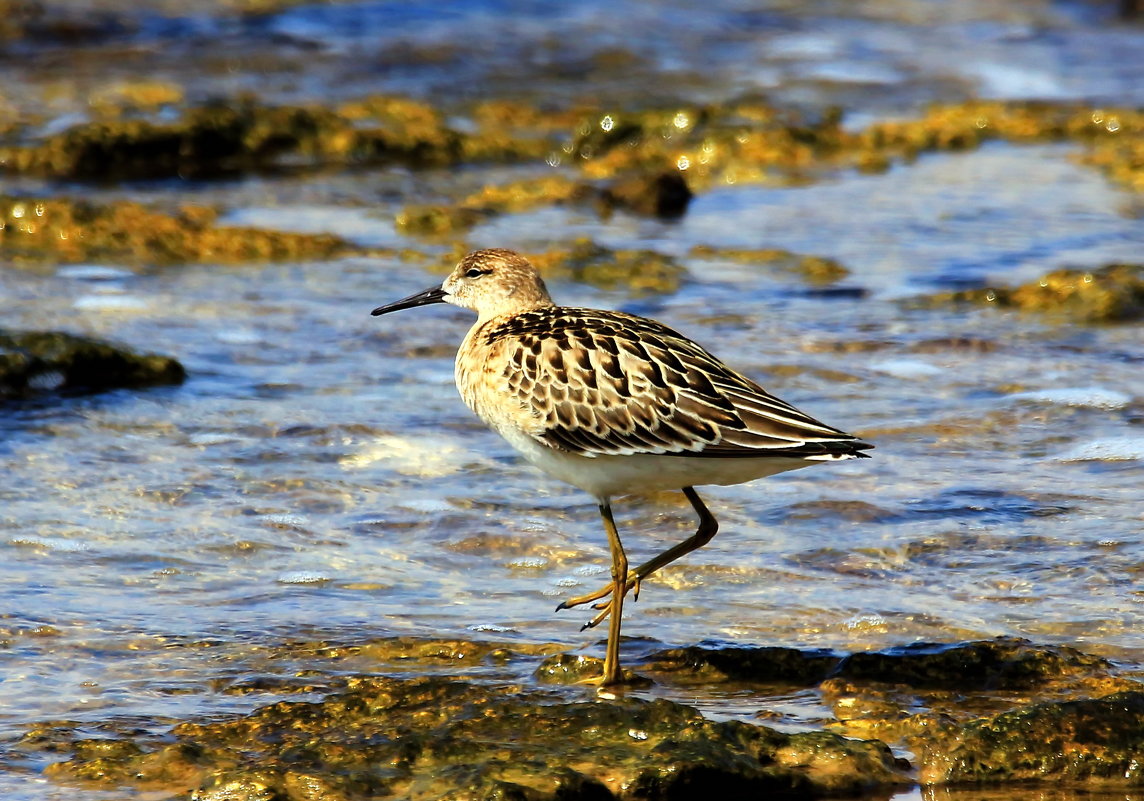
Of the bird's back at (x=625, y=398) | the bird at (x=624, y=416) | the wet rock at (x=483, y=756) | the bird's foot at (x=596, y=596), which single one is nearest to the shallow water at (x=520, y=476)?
the bird's foot at (x=596, y=596)

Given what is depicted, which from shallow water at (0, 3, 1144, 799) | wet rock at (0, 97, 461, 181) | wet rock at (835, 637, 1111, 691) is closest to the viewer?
wet rock at (835, 637, 1111, 691)

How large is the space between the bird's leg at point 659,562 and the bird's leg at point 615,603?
5 cm

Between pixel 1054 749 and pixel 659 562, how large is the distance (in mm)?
1532

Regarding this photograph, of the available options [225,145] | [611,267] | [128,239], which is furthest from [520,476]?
[225,145]

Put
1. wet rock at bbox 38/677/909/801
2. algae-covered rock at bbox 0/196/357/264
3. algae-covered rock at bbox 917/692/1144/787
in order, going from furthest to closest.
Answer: algae-covered rock at bbox 0/196/357/264
algae-covered rock at bbox 917/692/1144/787
wet rock at bbox 38/677/909/801

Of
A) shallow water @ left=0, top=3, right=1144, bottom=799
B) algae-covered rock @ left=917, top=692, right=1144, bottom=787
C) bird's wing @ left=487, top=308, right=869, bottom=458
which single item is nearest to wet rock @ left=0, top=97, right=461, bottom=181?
shallow water @ left=0, top=3, right=1144, bottom=799

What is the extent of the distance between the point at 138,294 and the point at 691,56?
7.90 m

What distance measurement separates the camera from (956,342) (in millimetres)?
8414

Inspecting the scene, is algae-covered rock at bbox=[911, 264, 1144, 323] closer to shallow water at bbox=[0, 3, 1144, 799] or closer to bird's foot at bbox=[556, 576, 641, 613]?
shallow water at bbox=[0, 3, 1144, 799]

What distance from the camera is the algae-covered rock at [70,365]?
24.7 feet

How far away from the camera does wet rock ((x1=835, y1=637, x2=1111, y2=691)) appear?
4.95 meters

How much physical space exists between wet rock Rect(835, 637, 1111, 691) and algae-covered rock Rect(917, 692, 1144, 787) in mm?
465

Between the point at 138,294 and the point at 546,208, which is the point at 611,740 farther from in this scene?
the point at 546,208

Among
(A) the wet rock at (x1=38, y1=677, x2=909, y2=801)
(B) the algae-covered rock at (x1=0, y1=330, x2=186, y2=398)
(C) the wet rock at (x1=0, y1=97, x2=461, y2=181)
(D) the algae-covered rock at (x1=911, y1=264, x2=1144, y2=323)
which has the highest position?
(C) the wet rock at (x1=0, y1=97, x2=461, y2=181)
